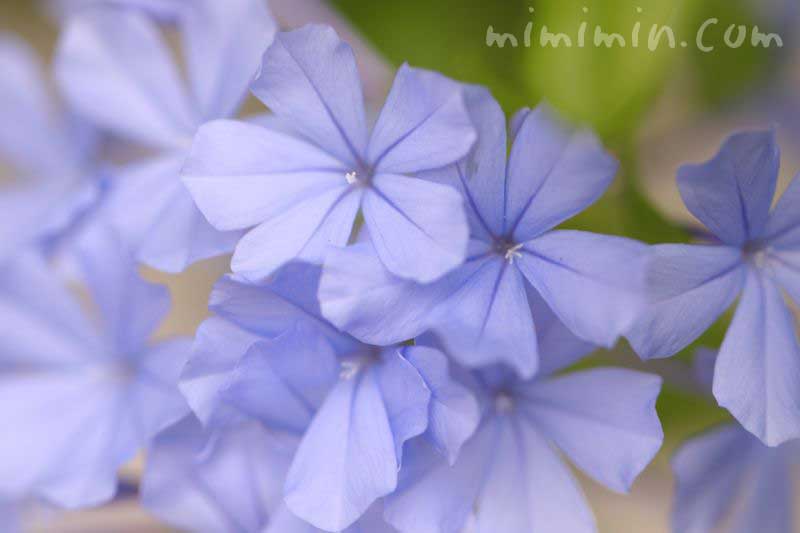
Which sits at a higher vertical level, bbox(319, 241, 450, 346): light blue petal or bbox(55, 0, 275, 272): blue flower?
bbox(55, 0, 275, 272): blue flower

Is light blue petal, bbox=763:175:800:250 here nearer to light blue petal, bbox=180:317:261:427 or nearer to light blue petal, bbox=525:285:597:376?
light blue petal, bbox=525:285:597:376

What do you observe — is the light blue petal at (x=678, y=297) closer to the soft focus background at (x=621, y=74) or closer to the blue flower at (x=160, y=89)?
the soft focus background at (x=621, y=74)

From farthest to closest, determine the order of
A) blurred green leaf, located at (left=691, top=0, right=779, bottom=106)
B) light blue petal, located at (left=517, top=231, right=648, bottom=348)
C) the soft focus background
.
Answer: blurred green leaf, located at (left=691, top=0, right=779, bottom=106) < the soft focus background < light blue petal, located at (left=517, top=231, right=648, bottom=348)

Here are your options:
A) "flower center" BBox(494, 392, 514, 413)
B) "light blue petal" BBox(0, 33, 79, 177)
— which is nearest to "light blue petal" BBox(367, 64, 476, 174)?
"flower center" BBox(494, 392, 514, 413)

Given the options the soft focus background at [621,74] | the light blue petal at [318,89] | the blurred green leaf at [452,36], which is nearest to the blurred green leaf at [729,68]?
the soft focus background at [621,74]

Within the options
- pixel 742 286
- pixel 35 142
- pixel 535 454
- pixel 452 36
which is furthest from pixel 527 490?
pixel 35 142

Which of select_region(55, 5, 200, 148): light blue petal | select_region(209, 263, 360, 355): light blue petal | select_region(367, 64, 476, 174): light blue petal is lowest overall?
select_region(209, 263, 360, 355): light blue petal
